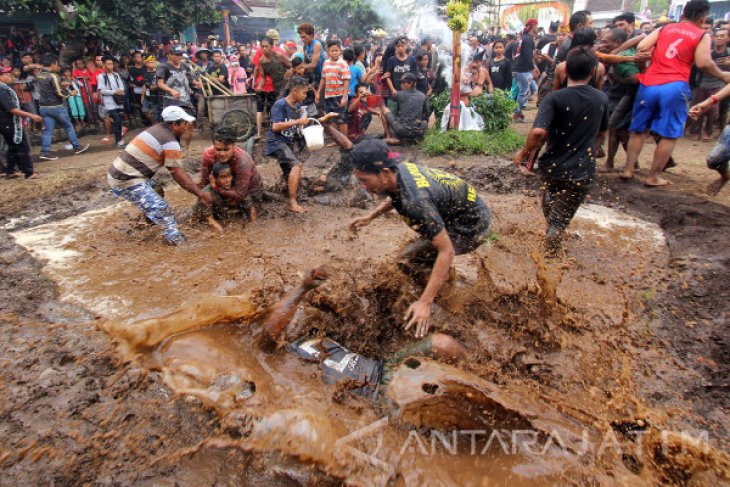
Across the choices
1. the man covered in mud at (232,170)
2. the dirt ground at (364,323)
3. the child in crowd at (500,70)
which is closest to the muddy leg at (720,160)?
the dirt ground at (364,323)

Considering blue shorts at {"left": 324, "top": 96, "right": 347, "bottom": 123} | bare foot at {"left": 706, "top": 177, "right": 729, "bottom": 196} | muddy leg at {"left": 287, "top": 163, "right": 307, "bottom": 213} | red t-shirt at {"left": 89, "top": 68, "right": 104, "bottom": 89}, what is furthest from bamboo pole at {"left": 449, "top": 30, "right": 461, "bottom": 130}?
red t-shirt at {"left": 89, "top": 68, "right": 104, "bottom": 89}

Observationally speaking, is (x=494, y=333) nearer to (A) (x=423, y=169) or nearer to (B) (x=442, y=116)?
(A) (x=423, y=169)

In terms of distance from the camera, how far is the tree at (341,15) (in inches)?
773

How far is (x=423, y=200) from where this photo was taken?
266 cm

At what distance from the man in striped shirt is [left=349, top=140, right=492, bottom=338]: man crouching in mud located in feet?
9.45

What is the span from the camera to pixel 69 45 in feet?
32.2

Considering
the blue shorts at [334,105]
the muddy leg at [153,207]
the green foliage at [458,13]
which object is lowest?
the muddy leg at [153,207]

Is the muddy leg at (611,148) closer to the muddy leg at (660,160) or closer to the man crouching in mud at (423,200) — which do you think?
the muddy leg at (660,160)

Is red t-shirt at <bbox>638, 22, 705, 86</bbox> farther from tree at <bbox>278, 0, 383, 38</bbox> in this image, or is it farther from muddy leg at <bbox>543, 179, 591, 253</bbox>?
tree at <bbox>278, 0, 383, 38</bbox>

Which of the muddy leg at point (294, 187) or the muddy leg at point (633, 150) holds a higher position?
the muddy leg at point (633, 150)

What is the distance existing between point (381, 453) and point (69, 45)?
1147 centimetres

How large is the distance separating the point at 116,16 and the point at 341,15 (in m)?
12.6

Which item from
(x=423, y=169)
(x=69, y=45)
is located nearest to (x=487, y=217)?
(x=423, y=169)

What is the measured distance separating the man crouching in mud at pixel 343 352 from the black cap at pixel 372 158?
0.77 metres
